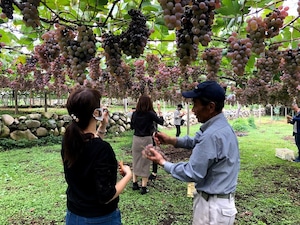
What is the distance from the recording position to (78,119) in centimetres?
160

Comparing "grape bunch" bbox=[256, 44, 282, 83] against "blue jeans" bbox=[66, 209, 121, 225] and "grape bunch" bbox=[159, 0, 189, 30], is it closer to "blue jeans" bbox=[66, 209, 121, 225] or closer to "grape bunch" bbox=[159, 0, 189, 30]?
"grape bunch" bbox=[159, 0, 189, 30]

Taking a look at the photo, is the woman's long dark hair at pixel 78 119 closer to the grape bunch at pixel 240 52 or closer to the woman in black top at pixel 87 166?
the woman in black top at pixel 87 166

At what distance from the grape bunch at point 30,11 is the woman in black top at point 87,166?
43 cm

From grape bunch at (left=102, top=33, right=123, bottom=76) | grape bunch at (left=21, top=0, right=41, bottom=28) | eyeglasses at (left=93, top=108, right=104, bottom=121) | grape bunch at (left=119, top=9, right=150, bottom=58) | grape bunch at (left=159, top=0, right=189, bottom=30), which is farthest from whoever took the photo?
grape bunch at (left=102, top=33, right=123, bottom=76)

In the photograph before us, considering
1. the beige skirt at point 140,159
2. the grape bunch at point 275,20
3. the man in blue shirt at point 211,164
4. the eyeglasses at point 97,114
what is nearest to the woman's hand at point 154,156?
the man in blue shirt at point 211,164

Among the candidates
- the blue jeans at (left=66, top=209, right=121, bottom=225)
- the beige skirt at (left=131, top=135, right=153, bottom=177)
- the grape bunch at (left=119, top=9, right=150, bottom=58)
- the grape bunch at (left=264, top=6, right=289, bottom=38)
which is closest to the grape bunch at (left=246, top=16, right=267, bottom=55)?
the grape bunch at (left=264, top=6, right=289, bottom=38)

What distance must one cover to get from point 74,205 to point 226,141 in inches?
38.3

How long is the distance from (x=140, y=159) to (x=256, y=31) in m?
3.00

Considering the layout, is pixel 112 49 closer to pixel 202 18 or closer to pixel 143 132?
pixel 202 18

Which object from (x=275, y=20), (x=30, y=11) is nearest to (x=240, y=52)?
(x=275, y=20)

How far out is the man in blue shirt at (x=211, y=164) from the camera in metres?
1.70

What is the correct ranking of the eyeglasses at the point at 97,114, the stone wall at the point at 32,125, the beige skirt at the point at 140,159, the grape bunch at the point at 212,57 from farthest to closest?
the stone wall at the point at 32,125, the beige skirt at the point at 140,159, the grape bunch at the point at 212,57, the eyeglasses at the point at 97,114

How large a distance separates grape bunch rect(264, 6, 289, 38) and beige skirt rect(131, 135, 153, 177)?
2.89 metres

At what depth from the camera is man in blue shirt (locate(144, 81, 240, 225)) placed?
5.59ft
